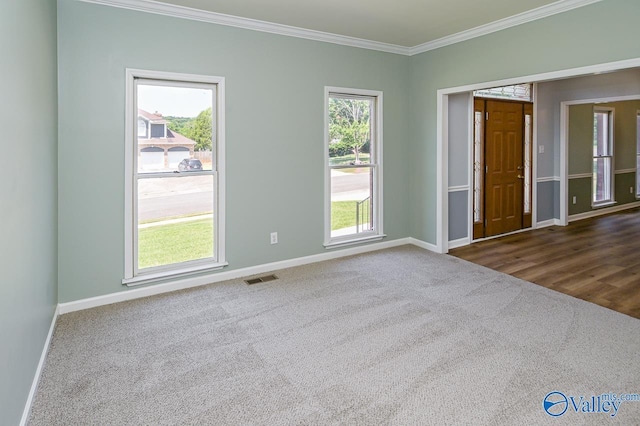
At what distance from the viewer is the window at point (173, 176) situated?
343 centimetres

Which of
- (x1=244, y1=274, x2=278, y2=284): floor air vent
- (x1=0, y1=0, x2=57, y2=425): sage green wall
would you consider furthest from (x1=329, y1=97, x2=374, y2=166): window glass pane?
(x1=0, y1=0, x2=57, y2=425): sage green wall

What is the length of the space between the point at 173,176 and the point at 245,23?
1.71 m

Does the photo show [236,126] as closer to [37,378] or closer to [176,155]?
[176,155]

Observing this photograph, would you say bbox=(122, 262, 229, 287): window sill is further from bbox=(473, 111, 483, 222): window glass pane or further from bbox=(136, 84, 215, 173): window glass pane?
bbox=(473, 111, 483, 222): window glass pane

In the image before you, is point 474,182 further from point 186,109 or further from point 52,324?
point 52,324

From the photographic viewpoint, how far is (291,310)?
126 inches

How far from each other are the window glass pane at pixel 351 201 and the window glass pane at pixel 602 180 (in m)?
5.33

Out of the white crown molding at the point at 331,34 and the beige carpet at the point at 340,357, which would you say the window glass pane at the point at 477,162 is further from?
the beige carpet at the point at 340,357

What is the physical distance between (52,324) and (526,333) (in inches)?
139

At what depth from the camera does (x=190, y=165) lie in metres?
3.72

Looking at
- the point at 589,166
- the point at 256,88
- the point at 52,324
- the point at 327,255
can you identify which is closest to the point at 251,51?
the point at 256,88

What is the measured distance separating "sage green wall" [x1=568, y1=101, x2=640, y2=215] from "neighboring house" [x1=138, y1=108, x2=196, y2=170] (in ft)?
20.9

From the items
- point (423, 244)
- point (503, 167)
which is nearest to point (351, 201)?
point (423, 244)

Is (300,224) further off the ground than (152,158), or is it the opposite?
(152,158)
